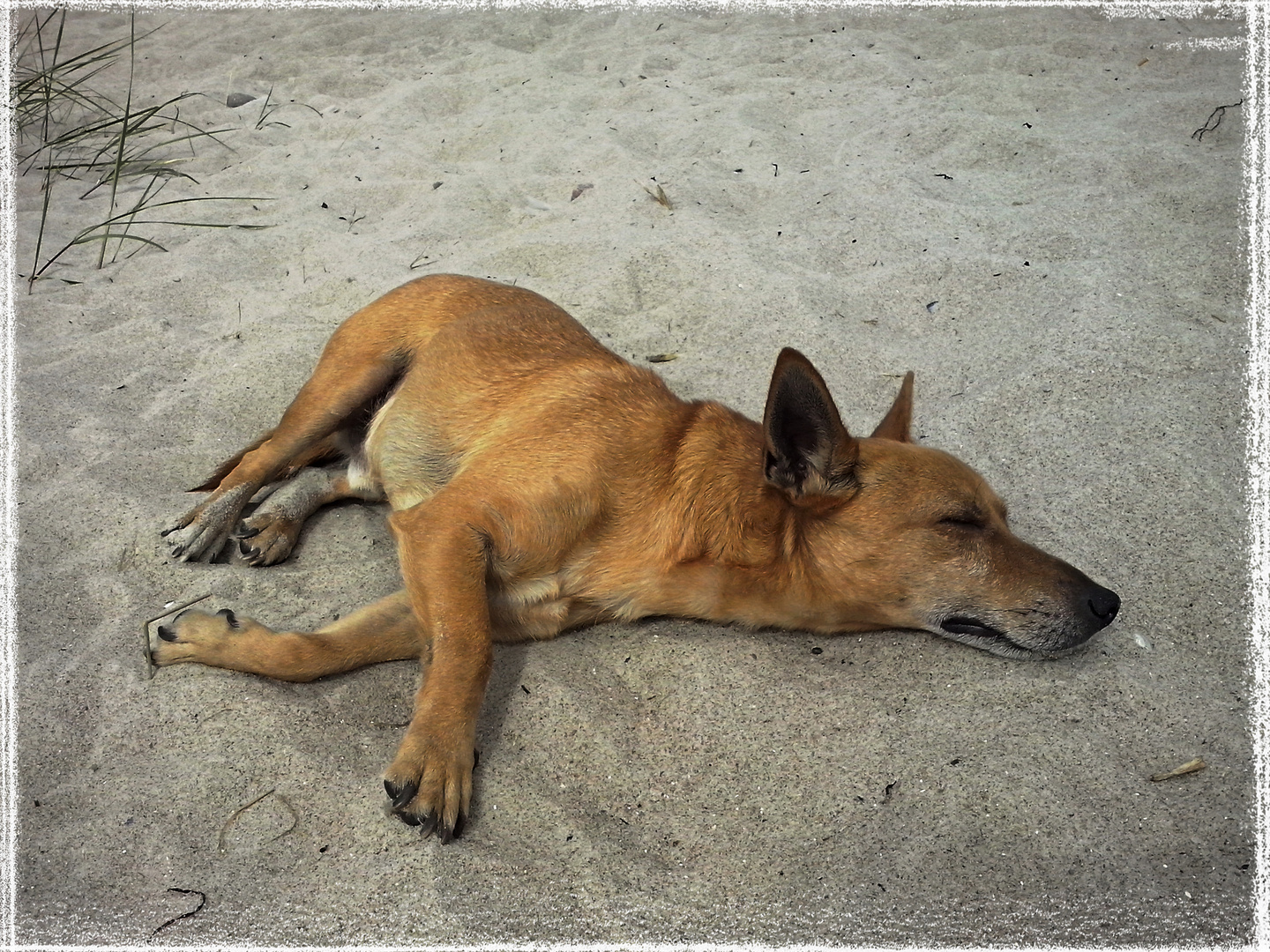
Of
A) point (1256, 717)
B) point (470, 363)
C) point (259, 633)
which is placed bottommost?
point (1256, 717)

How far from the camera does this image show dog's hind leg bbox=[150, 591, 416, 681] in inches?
118

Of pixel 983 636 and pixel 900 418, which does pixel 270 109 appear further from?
pixel 983 636

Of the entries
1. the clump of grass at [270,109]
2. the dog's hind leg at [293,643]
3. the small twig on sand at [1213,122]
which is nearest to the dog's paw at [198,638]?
the dog's hind leg at [293,643]

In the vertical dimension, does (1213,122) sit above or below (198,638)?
above

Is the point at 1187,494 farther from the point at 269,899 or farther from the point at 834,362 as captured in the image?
the point at 269,899

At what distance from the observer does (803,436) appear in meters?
3.02

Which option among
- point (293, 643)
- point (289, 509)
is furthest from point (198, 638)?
point (289, 509)

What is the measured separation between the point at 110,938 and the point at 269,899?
0.36 meters

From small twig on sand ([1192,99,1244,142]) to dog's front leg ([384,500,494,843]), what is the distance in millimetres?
5518

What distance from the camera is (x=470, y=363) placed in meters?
3.78

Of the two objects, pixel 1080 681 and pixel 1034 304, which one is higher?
pixel 1034 304

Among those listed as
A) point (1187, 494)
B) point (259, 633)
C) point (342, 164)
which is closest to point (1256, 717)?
point (1187, 494)

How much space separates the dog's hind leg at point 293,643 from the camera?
3.00 m

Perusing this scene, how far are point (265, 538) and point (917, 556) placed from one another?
7.62 feet
